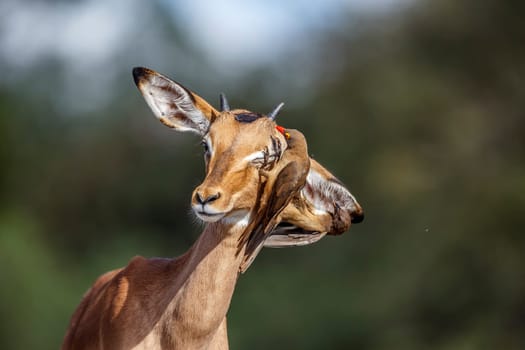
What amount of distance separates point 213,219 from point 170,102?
1500mm

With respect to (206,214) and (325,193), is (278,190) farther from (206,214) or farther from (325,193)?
(325,193)

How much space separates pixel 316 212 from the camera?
10.0 meters

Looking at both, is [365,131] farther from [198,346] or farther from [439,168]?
[198,346]

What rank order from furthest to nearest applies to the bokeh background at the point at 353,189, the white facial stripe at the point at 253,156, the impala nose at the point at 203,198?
the bokeh background at the point at 353,189, the white facial stripe at the point at 253,156, the impala nose at the point at 203,198

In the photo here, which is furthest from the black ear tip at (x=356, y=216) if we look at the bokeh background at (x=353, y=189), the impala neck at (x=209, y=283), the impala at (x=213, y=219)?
the bokeh background at (x=353, y=189)

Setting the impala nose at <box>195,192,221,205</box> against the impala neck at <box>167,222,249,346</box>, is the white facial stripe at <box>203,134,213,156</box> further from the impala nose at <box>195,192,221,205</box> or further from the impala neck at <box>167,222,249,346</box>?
the impala nose at <box>195,192,221,205</box>

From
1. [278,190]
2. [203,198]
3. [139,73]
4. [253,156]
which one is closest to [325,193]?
[278,190]

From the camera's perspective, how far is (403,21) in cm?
4300

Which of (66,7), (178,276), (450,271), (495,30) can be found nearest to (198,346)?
Result: (178,276)

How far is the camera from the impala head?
28.1 ft

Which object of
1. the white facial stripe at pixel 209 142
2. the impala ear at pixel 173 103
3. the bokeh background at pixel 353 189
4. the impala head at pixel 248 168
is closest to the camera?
the impala head at pixel 248 168

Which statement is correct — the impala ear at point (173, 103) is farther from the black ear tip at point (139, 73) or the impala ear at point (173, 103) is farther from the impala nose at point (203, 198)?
the impala nose at point (203, 198)

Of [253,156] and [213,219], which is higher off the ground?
[253,156]

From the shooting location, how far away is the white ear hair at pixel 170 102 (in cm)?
945
